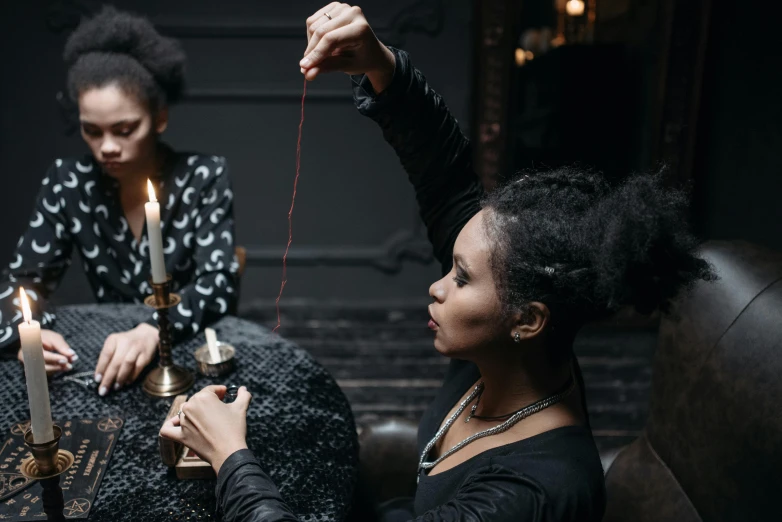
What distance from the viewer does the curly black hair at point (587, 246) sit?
1.08 metres

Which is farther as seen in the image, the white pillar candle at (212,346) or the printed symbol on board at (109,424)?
the white pillar candle at (212,346)

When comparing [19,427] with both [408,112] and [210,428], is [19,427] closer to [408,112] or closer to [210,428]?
[210,428]

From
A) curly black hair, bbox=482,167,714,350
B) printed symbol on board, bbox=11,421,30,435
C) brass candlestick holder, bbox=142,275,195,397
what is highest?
curly black hair, bbox=482,167,714,350

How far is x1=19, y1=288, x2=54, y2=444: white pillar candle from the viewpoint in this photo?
1000 mm

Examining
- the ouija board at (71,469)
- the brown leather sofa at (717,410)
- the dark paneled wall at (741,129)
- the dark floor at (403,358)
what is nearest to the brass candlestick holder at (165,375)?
the ouija board at (71,469)

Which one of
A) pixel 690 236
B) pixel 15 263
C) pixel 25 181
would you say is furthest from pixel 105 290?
pixel 690 236

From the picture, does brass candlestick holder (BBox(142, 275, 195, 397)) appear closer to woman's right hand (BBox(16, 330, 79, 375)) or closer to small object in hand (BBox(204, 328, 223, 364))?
small object in hand (BBox(204, 328, 223, 364))

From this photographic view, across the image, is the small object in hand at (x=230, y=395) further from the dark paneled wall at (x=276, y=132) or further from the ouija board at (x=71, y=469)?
the dark paneled wall at (x=276, y=132)

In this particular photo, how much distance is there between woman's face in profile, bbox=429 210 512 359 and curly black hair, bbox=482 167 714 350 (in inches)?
0.9

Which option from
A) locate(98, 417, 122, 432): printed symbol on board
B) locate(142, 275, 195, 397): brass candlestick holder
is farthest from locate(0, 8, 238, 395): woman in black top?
locate(98, 417, 122, 432): printed symbol on board

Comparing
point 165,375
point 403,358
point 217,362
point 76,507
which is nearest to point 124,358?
point 165,375

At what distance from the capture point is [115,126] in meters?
2.16

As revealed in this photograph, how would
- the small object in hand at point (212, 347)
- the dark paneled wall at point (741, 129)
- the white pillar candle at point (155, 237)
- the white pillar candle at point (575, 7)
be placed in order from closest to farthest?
the white pillar candle at point (155, 237) < the small object in hand at point (212, 347) < the dark paneled wall at point (741, 129) < the white pillar candle at point (575, 7)

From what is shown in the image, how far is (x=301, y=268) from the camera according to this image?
13.4 feet
